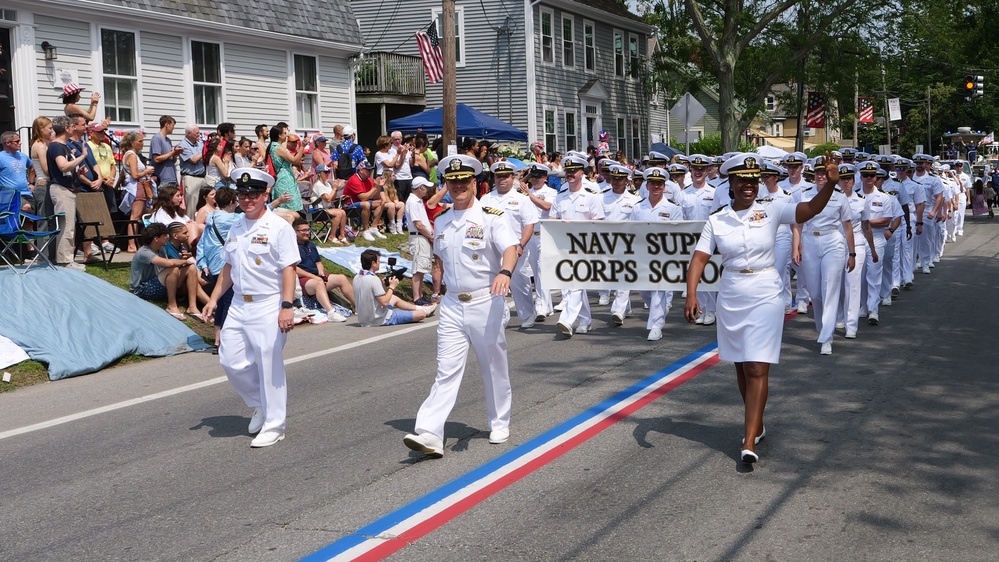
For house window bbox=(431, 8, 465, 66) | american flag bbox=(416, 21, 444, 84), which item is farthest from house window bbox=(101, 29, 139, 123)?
house window bbox=(431, 8, 465, 66)

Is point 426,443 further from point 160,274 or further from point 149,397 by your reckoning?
point 160,274

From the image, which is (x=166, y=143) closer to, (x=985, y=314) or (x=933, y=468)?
(x=985, y=314)

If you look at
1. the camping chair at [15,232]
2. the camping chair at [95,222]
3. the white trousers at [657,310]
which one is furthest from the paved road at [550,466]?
the camping chair at [95,222]

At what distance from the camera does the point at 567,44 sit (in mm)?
41781

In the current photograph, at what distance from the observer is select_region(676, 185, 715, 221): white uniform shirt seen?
15617mm

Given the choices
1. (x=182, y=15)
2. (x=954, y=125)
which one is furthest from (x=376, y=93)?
(x=954, y=125)

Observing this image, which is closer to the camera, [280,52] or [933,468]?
[933,468]

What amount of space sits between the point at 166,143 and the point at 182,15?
6683 millimetres

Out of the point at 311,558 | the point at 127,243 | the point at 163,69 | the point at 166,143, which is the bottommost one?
the point at 311,558

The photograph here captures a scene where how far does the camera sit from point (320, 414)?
31.2 ft

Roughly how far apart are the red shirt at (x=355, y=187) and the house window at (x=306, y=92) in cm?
671

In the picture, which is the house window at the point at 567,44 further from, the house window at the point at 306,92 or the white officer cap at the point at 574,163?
the white officer cap at the point at 574,163

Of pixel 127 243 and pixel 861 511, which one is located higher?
pixel 127 243

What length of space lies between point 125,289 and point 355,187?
7.11 metres
